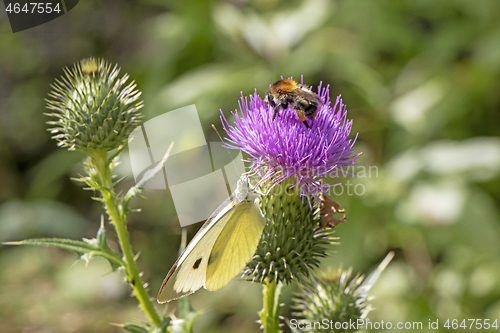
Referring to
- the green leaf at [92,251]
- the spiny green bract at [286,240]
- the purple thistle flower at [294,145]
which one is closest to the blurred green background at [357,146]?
the spiny green bract at [286,240]

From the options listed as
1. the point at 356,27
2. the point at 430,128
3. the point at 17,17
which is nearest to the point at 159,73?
the point at 17,17

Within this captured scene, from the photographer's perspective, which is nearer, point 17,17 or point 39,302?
point 39,302

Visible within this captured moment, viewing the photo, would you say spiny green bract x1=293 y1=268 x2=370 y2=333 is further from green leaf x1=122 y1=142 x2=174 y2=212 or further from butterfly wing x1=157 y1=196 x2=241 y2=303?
green leaf x1=122 y1=142 x2=174 y2=212

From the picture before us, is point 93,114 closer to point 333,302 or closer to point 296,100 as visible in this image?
point 296,100

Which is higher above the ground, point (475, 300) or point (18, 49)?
point (18, 49)

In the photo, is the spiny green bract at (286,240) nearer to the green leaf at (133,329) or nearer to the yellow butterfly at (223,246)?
the yellow butterfly at (223,246)

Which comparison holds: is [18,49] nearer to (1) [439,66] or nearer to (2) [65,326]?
(2) [65,326]
